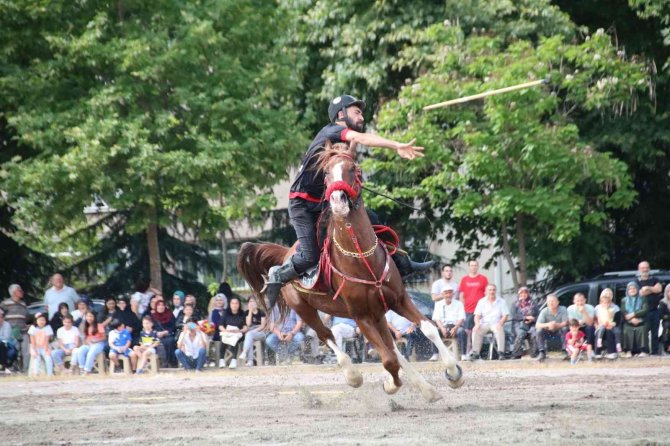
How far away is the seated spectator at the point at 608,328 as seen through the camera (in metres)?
20.6

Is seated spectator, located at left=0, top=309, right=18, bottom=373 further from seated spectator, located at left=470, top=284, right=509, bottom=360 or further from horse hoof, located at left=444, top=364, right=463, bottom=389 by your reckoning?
horse hoof, located at left=444, top=364, right=463, bottom=389

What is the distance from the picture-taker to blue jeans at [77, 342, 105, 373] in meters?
22.3

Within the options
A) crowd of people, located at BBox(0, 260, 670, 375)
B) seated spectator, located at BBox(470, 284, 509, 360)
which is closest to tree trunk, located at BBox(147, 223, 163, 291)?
crowd of people, located at BBox(0, 260, 670, 375)

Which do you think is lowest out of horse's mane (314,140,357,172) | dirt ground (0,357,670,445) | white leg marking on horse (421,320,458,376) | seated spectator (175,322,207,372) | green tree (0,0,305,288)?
dirt ground (0,357,670,445)

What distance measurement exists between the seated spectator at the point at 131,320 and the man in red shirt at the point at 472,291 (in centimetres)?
616

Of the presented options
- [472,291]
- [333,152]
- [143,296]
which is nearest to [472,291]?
[472,291]

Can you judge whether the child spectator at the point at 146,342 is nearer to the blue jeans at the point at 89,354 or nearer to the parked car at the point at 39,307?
the blue jeans at the point at 89,354

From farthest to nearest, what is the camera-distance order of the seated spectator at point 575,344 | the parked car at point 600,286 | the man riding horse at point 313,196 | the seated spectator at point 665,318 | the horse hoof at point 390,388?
the parked car at point 600,286 → the seated spectator at point 665,318 → the seated spectator at point 575,344 → the horse hoof at point 390,388 → the man riding horse at point 313,196

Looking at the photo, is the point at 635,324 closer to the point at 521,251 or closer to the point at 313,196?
the point at 521,251

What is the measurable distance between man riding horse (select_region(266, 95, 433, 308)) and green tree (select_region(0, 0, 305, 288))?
38.9 feet

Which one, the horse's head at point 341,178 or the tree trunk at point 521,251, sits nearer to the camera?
the horse's head at point 341,178

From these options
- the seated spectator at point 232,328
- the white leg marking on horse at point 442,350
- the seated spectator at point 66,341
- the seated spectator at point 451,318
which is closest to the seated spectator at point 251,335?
the seated spectator at point 232,328

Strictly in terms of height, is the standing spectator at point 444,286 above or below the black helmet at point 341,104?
below

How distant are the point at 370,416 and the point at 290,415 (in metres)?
0.85
